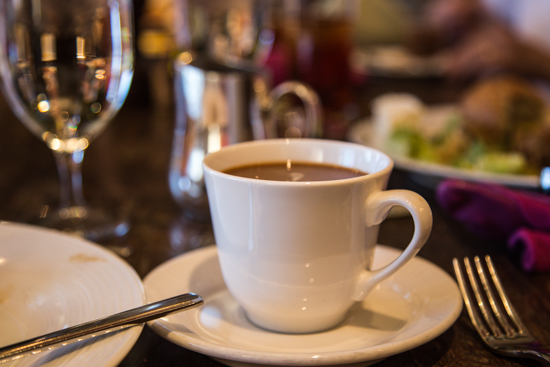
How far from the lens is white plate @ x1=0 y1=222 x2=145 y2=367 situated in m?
0.30

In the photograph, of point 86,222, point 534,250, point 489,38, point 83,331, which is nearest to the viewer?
point 83,331

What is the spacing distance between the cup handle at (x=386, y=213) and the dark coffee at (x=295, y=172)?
0.17 ft

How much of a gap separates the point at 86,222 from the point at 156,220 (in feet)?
0.29

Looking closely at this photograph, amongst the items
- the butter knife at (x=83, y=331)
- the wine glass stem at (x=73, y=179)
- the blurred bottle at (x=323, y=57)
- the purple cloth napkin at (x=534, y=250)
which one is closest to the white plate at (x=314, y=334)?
the butter knife at (x=83, y=331)

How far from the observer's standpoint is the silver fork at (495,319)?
0.37 m

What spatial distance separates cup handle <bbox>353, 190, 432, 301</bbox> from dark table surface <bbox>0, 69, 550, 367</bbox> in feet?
0.20

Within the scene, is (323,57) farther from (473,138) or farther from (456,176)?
(456,176)

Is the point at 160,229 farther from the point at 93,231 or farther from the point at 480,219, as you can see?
the point at 480,219

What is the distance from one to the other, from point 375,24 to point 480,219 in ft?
9.76

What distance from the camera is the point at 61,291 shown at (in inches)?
15.4

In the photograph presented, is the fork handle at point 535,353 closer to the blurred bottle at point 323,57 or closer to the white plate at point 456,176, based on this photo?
the white plate at point 456,176

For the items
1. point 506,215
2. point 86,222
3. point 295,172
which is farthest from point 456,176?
point 86,222

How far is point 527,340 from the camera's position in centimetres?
38

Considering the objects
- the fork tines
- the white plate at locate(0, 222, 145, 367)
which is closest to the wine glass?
the white plate at locate(0, 222, 145, 367)
